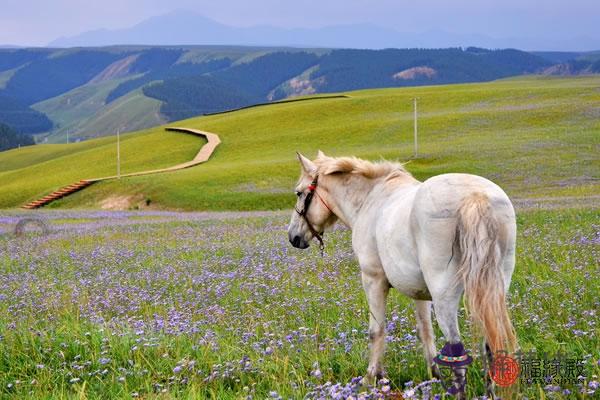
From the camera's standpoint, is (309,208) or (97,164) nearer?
(309,208)

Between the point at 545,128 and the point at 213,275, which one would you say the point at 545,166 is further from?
the point at 213,275

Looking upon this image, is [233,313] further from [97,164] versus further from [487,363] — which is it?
[97,164]

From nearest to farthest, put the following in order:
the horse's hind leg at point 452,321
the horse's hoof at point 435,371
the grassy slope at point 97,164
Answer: the horse's hind leg at point 452,321
the horse's hoof at point 435,371
the grassy slope at point 97,164

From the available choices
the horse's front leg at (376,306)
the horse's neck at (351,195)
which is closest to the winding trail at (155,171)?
the horse's neck at (351,195)

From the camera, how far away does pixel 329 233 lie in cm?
2011

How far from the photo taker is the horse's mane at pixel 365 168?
24.5ft

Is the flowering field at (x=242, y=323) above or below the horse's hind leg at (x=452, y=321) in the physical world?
below

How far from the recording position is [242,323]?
909cm

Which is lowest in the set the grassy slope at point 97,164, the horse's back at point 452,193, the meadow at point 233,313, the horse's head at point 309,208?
the grassy slope at point 97,164

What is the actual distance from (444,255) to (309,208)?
3.12 meters

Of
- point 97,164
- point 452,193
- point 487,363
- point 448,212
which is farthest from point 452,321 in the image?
point 97,164

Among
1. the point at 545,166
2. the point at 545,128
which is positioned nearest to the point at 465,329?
the point at 545,166

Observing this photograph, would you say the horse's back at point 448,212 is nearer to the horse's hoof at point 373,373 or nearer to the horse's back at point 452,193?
the horse's back at point 452,193

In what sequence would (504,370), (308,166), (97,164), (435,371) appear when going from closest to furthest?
(504,370) → (435,371) → (308,166) → (97,164)
